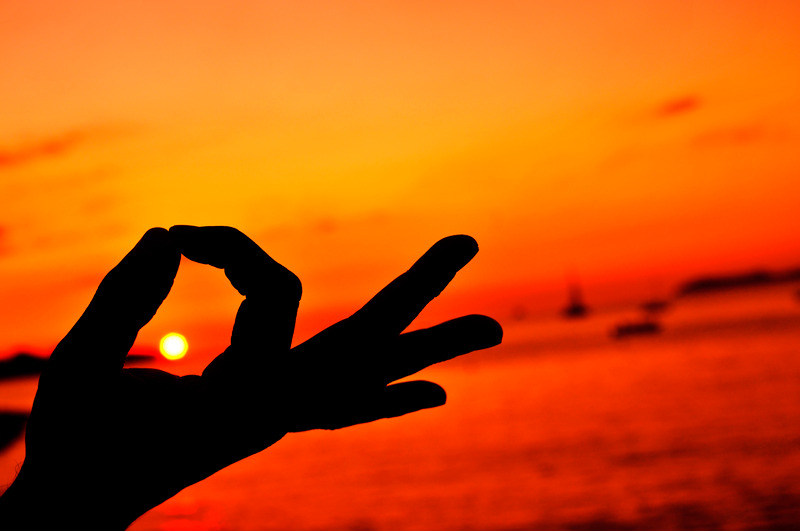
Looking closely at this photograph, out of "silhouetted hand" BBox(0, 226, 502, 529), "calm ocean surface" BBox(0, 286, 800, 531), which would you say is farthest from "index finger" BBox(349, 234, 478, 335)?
"calm ocean surface" BBox(0, 286, 800, 531)

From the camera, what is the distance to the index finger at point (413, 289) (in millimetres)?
1099

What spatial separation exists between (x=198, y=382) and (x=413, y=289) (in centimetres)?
34

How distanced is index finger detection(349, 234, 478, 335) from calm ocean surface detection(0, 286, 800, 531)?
88.6ft

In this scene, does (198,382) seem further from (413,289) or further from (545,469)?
A: (545,469)

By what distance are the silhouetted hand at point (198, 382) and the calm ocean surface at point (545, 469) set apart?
26990 millimetres

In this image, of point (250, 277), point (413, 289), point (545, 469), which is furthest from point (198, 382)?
point (545, 469)

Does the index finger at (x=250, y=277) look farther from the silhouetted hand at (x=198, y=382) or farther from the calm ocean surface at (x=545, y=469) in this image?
the calm ocean surface at (x=545, y=469)

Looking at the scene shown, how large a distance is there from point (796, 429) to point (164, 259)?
4538 centimetres

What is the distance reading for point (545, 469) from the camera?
36156 millimetres

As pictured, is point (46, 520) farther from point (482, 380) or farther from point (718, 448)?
point (482, 380)

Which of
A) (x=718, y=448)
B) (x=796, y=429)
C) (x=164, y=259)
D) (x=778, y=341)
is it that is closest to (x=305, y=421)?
(x=164, y=259)

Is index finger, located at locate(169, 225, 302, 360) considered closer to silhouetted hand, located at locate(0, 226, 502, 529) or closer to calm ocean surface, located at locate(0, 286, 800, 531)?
silhouetted hand, located at locate(0, 226, 502, 529)

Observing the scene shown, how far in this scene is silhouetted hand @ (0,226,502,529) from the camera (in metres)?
1.11

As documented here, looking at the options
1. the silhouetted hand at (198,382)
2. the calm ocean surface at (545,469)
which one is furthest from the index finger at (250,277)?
the calm ocean surface at (545,469)
